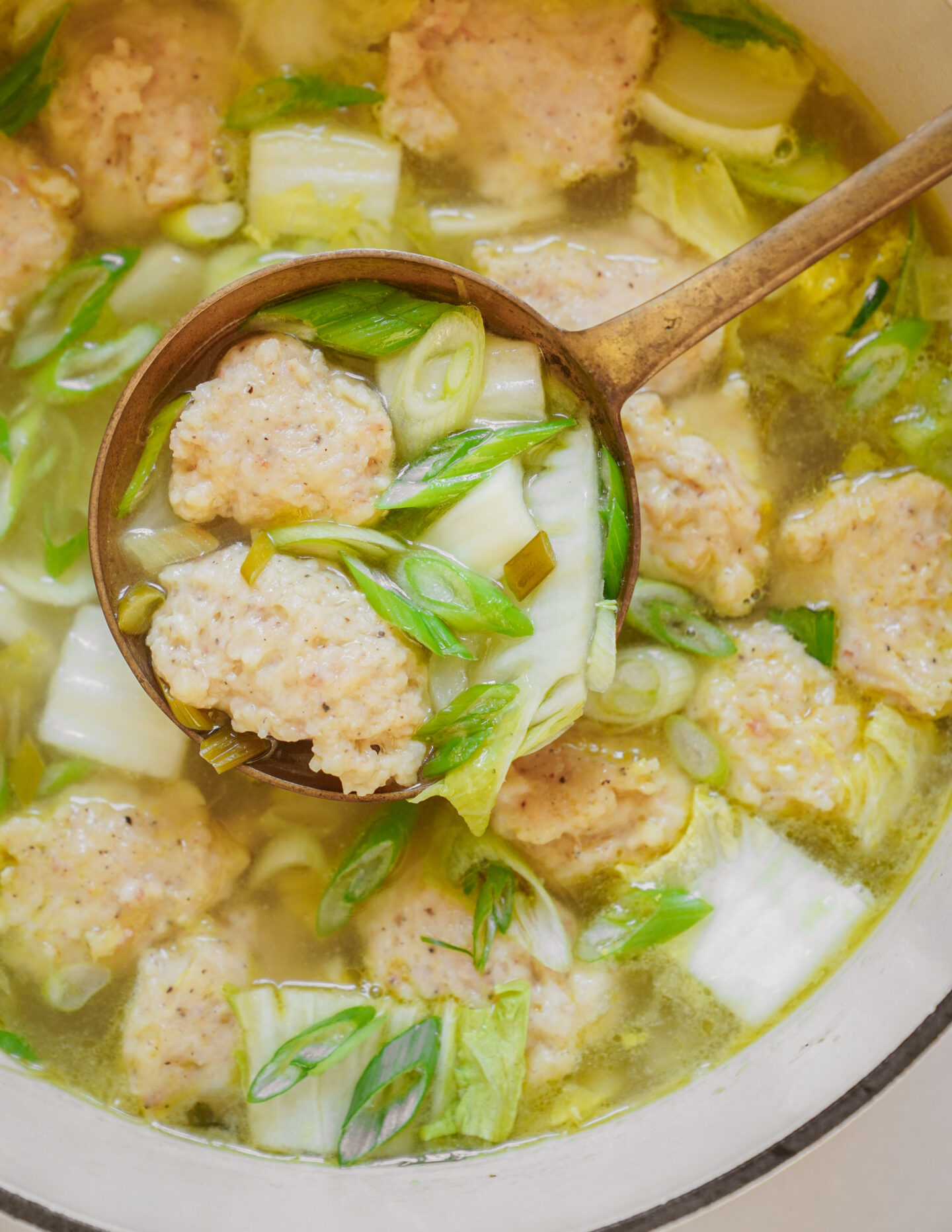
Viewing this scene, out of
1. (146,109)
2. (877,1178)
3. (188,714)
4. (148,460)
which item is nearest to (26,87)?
(146,109)

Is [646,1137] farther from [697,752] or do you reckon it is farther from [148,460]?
[148,460]

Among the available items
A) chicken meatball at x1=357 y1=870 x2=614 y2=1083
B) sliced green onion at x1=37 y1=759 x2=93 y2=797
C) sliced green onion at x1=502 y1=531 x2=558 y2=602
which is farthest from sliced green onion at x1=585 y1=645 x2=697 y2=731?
sliced green onion at x1=37 y1=759 x2=93 y2=797

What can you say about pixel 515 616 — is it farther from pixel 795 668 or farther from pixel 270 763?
pixel 795 668

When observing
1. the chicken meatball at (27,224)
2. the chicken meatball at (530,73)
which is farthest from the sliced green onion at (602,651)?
the chicken meatball at (27,224)

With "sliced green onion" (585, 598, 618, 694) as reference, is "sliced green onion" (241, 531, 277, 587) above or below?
below

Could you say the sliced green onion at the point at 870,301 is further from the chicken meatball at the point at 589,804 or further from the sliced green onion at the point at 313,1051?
the sliced green onion at the point at 313,1051

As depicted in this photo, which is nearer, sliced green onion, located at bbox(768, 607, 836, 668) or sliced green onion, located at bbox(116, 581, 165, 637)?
sliced green onion, located at bbox(116, 581, 165, 637)

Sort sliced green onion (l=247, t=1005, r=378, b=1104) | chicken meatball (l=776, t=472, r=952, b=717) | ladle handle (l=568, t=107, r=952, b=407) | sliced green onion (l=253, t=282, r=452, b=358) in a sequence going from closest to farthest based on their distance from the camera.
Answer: ladle handle (l=568, t=107, r=952, b=407), sliced green onion (l=253, t=282, r=452, b=358), sliced green onion (l=247, t=1005, r=378, b=1104), chicken meatball (l=776, t=472, r=952, b=717)

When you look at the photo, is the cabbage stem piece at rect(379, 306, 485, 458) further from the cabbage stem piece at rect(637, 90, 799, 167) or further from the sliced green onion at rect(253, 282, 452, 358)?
the cabbage stem piece at rect(637, 90, 799, 167)
